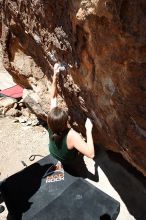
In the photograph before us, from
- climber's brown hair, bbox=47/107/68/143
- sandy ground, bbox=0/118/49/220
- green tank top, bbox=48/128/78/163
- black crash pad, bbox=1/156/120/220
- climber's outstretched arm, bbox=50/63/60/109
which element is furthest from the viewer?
sandy ground, bbox=0/118/49/220

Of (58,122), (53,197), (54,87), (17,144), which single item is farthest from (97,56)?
(17,144)

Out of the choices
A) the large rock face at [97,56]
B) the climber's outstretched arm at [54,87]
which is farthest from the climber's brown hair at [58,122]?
the climber's outstretched arm at [54,87]

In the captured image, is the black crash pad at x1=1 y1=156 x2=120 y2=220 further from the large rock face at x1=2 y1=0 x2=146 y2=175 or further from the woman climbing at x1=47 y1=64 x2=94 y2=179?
the large rock face at x1=2 y1=0 x2=146 y2=175

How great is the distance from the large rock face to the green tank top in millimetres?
380

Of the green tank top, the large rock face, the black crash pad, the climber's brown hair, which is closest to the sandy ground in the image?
the black crash pad

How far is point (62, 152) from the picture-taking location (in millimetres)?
3734

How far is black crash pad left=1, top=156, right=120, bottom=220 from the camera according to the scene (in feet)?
10.9

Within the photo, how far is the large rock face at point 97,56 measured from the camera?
2305 millimetres

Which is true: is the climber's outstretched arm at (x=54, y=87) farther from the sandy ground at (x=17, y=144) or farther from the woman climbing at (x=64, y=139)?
the sandy ground at (x=17, y=144)

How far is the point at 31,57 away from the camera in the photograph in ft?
15.7

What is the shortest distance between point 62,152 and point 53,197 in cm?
50

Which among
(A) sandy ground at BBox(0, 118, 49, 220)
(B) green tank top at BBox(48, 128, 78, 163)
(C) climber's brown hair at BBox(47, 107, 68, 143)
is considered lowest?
(A) sandy ground at BBox(0, 118, 49, 220)

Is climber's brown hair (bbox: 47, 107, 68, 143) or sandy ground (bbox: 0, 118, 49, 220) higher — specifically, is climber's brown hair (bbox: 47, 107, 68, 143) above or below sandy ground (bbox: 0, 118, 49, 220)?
above

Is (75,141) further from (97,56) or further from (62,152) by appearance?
(97,56)
